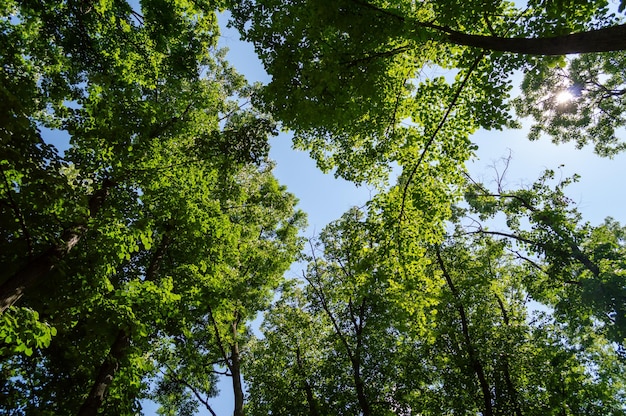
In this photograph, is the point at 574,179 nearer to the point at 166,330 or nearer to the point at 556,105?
the point at 556,105

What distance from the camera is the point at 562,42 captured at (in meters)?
3.96

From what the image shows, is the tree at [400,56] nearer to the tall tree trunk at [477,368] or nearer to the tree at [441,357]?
the tree at [441,357]

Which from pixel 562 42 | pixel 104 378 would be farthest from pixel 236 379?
pixel 562 42

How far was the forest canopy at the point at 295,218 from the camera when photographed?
528 cm

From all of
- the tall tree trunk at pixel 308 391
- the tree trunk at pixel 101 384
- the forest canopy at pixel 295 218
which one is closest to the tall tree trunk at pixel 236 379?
the forest canopy at pixel 295 218

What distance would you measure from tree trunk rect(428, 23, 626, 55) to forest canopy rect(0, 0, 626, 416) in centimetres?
3

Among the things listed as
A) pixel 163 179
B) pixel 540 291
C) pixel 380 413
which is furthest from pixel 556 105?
pixel 163 179

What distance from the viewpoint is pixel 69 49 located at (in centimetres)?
784

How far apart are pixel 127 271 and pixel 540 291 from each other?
47.2 feet

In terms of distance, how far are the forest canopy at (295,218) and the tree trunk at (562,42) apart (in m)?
0.03

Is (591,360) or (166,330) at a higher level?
(591,360)

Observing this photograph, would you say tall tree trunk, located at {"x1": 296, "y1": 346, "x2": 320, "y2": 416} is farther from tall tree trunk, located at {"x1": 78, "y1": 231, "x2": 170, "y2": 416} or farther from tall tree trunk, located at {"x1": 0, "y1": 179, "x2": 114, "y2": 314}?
tall tree trunk, located at {"x1": 0, "y1": 179, "x2": 114, "y2": 314}

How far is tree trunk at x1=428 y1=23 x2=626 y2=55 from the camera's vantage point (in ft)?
11.7

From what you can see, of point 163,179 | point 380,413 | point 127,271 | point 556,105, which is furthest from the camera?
point 556,105
